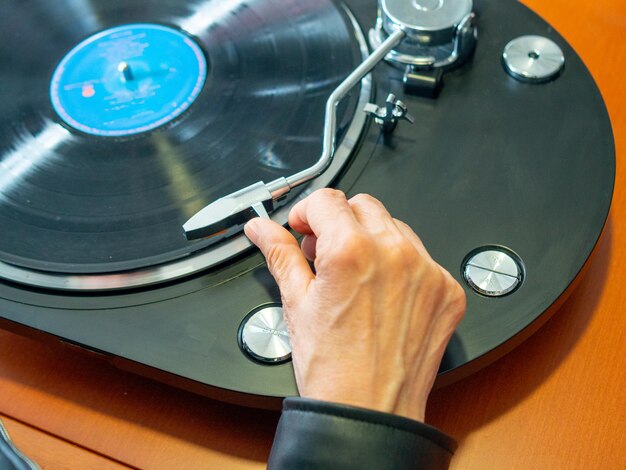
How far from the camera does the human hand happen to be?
50 centimetres

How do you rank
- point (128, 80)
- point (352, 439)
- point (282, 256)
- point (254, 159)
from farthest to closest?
1. point (128, 80)
2. point (254, 159)
3. point (282, 256)
4. point (352, 439)

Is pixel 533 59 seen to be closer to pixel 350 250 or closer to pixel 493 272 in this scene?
pixel 493 272

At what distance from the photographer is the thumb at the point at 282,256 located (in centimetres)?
56

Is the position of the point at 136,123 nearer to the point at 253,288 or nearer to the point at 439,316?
the point at 253,288

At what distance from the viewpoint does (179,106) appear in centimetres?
80

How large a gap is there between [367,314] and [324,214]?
0.10 m

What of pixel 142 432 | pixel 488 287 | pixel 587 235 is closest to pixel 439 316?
pixel 488 287

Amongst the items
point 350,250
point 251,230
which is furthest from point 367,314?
point 251,230

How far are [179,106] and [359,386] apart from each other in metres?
0.45

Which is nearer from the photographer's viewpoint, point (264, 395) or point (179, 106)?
point (264, 395)

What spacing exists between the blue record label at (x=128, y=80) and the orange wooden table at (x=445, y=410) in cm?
28

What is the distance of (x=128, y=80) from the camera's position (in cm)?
85

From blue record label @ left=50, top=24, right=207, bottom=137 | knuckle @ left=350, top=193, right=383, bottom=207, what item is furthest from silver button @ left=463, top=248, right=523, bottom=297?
blue record label @ left=50, top=24, right=207, bottom=137

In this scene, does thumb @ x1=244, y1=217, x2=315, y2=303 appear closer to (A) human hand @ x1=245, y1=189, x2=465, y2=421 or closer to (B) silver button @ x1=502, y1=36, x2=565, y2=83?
(A) human hand @ x1=245, y1=189, x2=465, y2=421
